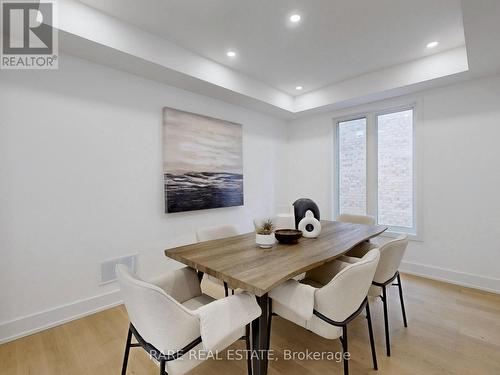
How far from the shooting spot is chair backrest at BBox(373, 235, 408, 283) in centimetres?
174

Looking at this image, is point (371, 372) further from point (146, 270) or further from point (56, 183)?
point (56, 183)

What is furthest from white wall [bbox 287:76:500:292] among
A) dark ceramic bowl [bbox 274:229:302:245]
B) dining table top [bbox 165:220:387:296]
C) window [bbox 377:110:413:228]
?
dark ceramic bowl [bbox 274:229:302:245]

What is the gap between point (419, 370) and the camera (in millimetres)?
1637

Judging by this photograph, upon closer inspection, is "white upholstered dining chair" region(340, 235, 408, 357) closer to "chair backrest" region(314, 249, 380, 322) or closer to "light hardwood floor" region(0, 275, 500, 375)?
"light hardwood floor" region(0, 275, 500, 375)

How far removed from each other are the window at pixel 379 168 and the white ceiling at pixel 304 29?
92 cm

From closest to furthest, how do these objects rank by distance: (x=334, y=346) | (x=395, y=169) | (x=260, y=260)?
(x=260, y=260), (x=334, y=346), (x=395, y=169)

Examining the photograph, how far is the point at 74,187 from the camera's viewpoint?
7.53 feet

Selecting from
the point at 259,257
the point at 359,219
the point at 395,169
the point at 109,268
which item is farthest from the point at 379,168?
the point at 109,268

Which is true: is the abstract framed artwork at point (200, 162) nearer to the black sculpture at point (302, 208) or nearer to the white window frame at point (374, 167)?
the black sculpture at point (302, 208)

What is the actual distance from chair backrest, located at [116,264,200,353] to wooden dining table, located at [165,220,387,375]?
313 mm

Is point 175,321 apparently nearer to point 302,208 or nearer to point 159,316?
point 159,316

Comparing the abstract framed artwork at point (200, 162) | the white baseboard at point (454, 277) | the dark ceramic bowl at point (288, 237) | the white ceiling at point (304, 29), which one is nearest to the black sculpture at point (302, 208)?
the dark ceramic bowl at point (288, 237)

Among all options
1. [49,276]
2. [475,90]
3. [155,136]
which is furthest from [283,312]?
[475,90]

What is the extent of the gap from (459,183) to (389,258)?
2.04 meters
